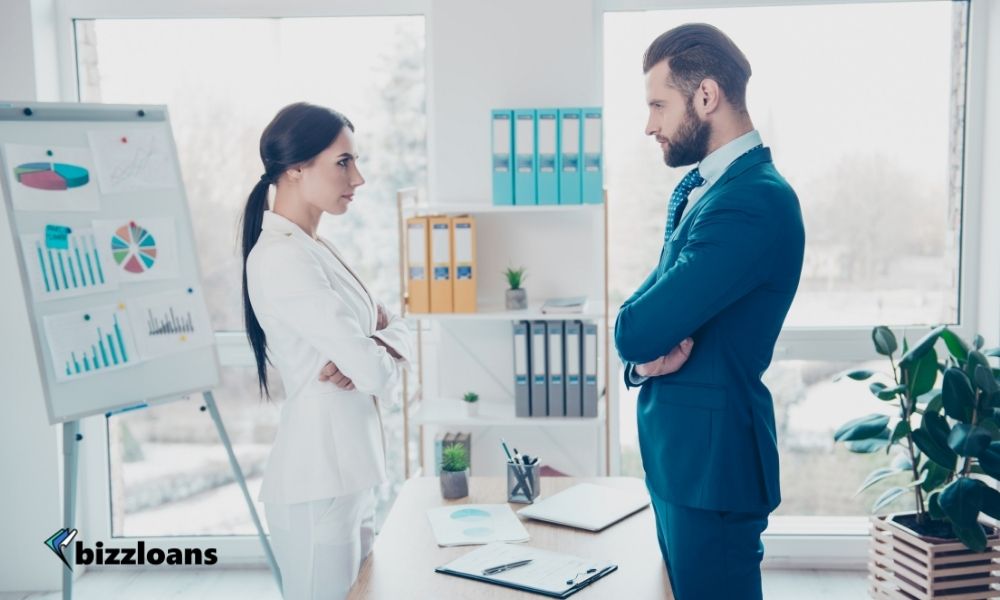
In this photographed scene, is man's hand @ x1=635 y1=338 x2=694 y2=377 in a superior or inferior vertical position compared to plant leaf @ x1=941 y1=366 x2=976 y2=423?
superior

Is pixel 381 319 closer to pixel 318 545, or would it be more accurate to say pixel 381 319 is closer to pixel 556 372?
pixel 318 545

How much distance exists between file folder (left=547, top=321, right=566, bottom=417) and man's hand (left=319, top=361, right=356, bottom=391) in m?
1.19

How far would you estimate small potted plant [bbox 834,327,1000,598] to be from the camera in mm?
2711

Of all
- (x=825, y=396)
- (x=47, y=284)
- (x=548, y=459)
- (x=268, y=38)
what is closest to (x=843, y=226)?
(x=825, y=396)

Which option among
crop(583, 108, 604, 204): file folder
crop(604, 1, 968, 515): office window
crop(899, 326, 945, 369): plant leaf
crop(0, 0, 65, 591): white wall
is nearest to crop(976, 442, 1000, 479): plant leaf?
crop(899, 326, 945, 369): plant leaf

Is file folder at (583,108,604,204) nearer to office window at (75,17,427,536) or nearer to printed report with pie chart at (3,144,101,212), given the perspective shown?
office window at (75,17,427,536)

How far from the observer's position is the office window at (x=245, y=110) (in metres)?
3.63

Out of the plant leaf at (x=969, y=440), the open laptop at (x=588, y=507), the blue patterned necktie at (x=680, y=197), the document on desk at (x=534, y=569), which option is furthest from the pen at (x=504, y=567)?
the plant leaf at (x=969, y=440)

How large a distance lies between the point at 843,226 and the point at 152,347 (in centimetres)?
260

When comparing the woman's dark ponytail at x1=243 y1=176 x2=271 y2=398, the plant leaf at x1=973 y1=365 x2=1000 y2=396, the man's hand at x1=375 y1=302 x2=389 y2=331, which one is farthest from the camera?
the plant leaf at x1=973 y1=365 x2=1000 y2=396

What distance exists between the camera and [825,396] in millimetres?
3613

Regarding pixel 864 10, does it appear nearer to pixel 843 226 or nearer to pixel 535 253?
pixel 843 226

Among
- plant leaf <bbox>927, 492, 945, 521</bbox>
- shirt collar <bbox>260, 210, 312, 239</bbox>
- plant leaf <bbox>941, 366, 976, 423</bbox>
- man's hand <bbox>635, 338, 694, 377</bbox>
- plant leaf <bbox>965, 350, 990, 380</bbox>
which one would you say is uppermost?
shirt collar <bbox>260, 210, 312, 239</bbox>

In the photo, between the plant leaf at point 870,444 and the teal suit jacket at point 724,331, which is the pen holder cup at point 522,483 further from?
the plant leaf at point 870,444
